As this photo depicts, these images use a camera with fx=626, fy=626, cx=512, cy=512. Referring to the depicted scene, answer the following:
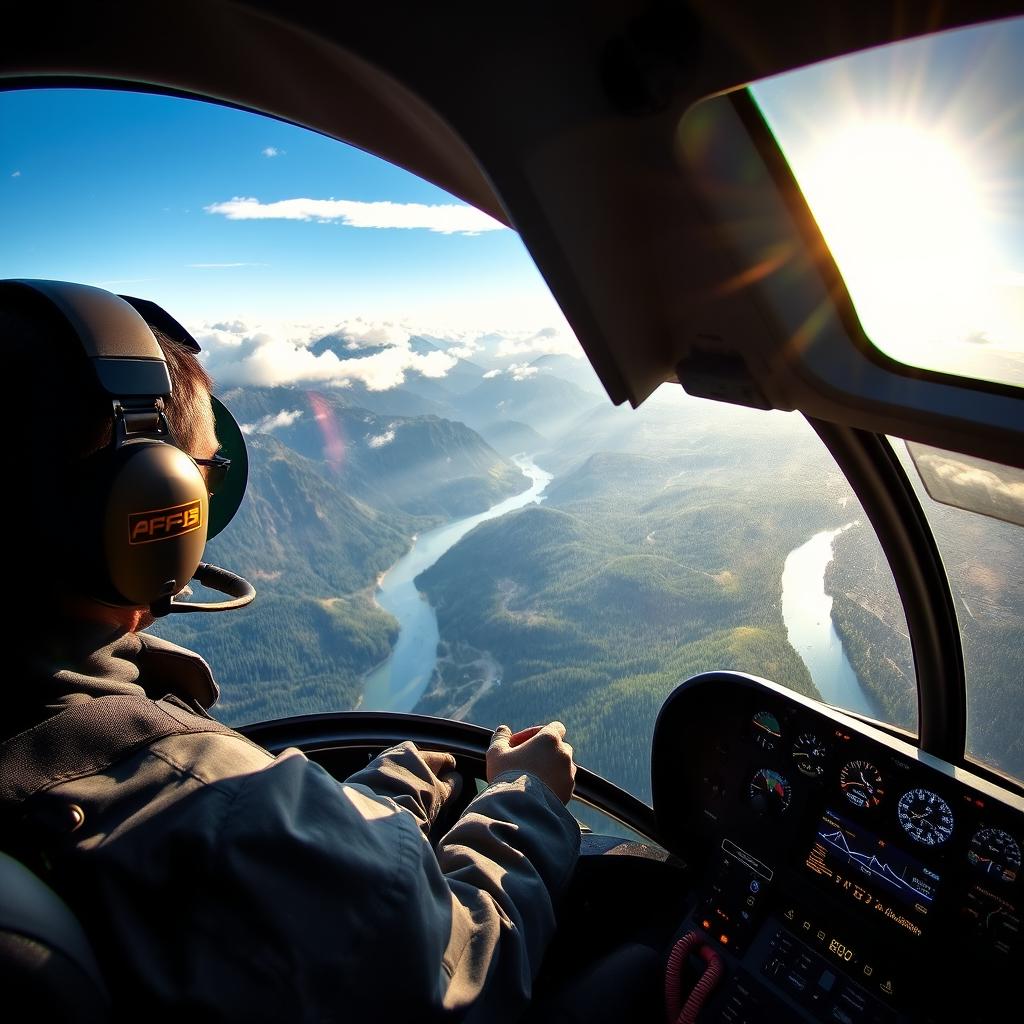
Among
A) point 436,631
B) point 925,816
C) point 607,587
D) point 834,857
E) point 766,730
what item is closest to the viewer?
point 925,816

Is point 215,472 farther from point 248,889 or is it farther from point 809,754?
point 809,754

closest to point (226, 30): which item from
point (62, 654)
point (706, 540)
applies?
point (62, 654)

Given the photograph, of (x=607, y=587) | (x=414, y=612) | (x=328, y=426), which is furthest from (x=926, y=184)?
(x=328, y=426)

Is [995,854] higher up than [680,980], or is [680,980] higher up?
[995,854]

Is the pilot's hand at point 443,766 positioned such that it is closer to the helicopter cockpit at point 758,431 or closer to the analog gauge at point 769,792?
the helicopter cockpit at point 758,431

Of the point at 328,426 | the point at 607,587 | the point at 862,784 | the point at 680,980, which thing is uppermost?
the point at 328,426

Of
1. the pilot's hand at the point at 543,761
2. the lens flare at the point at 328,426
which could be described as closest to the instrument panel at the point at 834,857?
the pilot's hand at the point at 543,761
